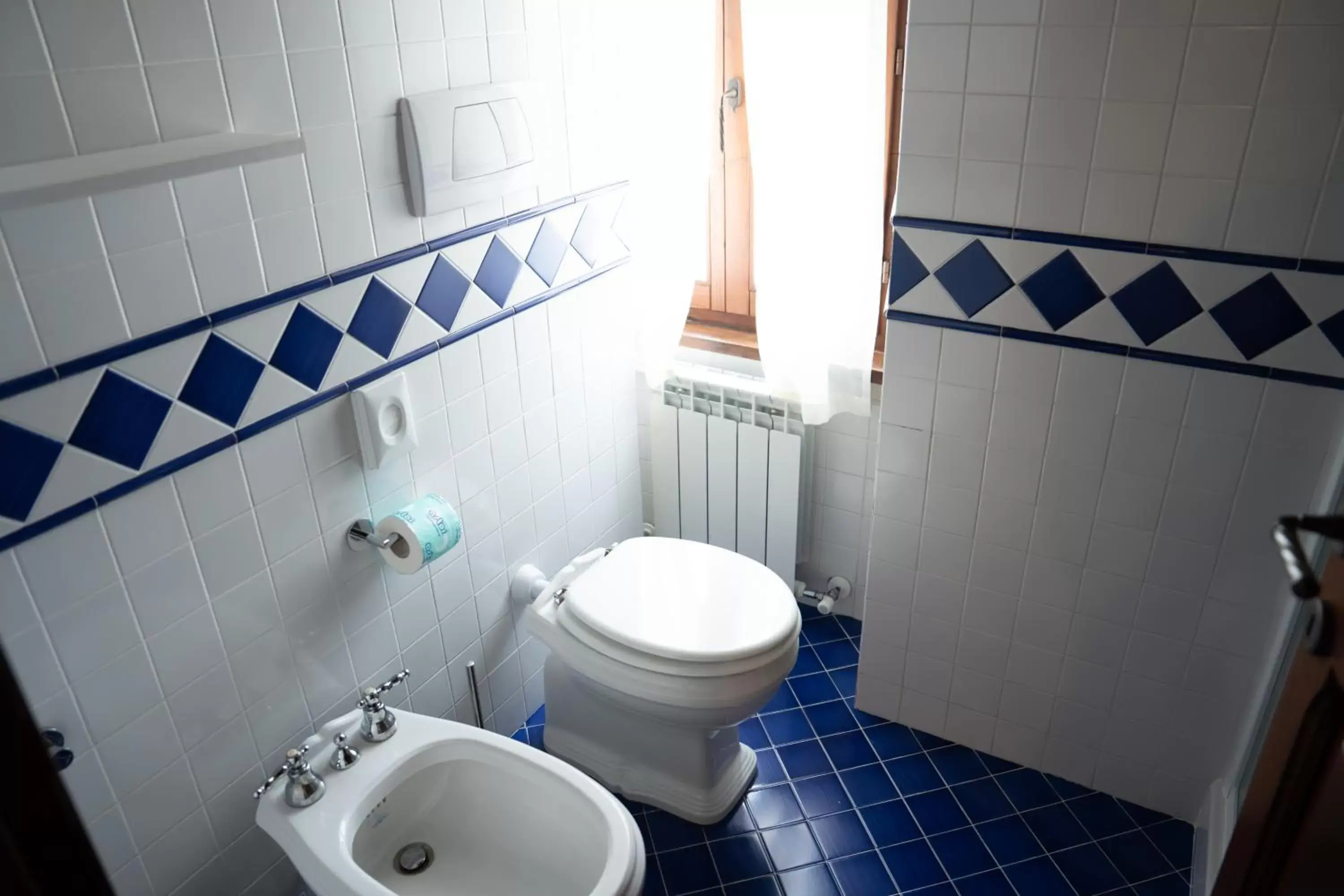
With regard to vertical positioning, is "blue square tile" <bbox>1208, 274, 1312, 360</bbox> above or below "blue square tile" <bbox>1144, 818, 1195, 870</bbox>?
above

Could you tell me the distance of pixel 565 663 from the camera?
1982 mm

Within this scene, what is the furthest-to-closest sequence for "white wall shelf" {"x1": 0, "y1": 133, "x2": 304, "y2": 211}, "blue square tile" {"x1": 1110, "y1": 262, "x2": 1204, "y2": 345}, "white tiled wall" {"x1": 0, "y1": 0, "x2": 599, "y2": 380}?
"blue square tile" {"x1": 1110, "y1": 262, "x2": 1204, "y2": 345} → "white tiled wall" {"x1": 0, "y1": 0, "x2": 599, "y2": 380} → "white wall shelf" {"x1": 0, "y1": 133, "x2": 304, "y2": 211}

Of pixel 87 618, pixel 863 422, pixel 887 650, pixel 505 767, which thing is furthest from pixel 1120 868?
pixel 87 618

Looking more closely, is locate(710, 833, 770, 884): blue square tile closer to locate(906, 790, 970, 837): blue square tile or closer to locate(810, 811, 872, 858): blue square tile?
locate(810, 811, 872, 858): blue square tile

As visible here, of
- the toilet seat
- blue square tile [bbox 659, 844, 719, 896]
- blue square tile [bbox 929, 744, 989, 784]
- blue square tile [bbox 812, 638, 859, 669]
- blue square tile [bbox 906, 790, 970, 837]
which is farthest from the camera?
blue square tile [bbox 812, 638, 859, 669]

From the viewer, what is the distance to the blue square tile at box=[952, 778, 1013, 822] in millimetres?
2037

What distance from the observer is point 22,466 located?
1.22m

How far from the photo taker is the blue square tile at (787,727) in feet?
7.38

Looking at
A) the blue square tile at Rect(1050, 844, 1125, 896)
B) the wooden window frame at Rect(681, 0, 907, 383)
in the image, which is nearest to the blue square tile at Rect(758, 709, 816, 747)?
the blue square tile at Rect(1050, 844, 1125, 896)

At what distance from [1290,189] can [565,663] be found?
152cm

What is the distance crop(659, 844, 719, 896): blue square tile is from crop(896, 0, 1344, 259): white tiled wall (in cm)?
135

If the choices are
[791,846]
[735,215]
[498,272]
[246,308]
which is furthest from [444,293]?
[791,846]

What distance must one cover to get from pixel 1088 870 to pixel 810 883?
1.79 feet

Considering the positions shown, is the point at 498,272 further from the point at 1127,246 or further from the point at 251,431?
the point at 1127,246
